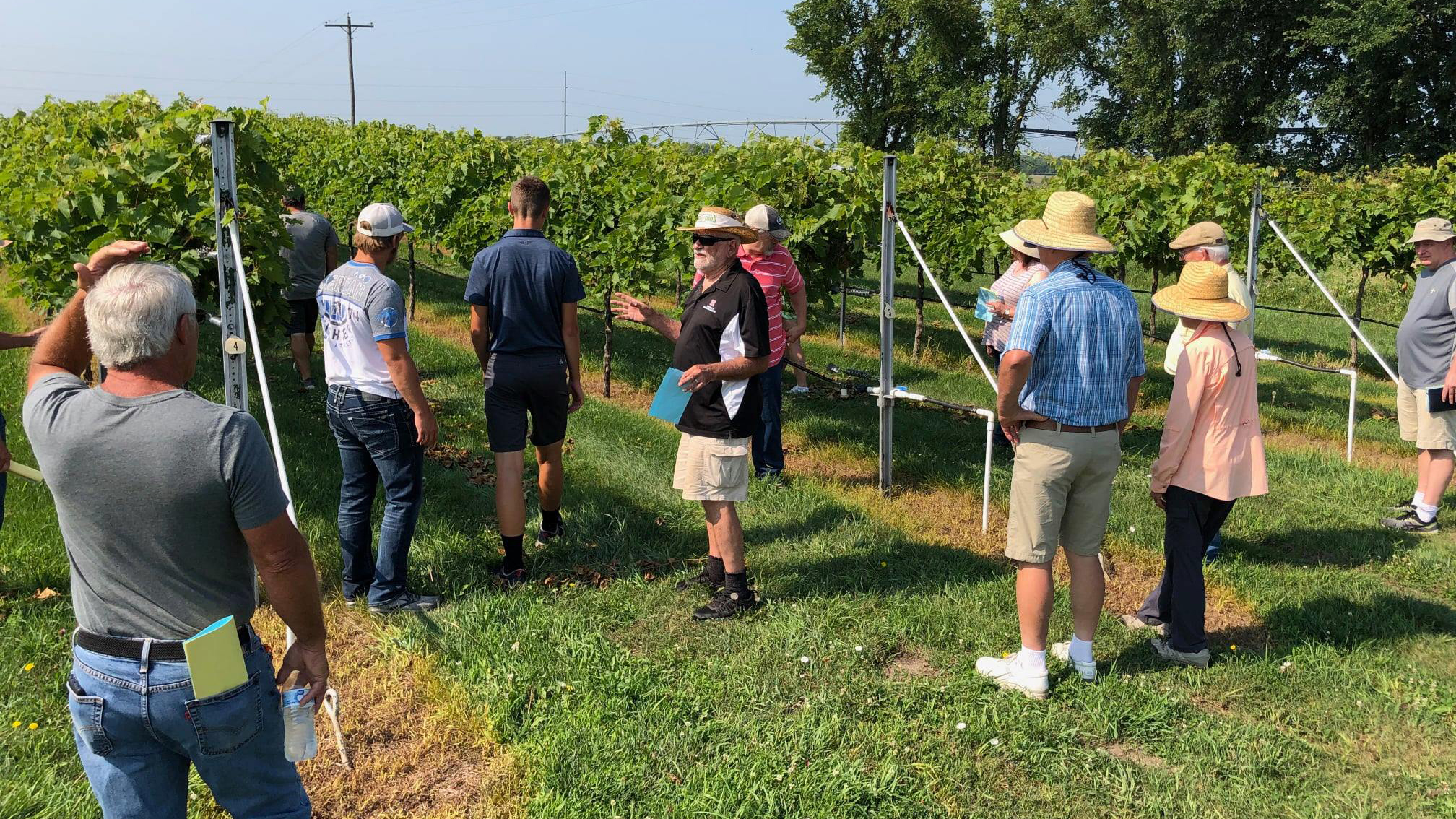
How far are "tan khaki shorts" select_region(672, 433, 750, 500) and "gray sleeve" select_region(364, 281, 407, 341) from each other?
1.32m

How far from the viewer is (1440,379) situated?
19.6 feet

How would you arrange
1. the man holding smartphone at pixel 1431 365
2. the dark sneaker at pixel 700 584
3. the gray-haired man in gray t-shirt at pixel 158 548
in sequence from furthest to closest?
the man holding smartphone at pixel 1431 365
the dark sneaker at pixel 700 584
the gray-haired man in gray t-shirt at pixel 158 548

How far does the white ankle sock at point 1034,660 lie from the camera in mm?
3852

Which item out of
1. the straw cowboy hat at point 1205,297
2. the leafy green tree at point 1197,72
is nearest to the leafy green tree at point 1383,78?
the leafy green tree at point 1197,72

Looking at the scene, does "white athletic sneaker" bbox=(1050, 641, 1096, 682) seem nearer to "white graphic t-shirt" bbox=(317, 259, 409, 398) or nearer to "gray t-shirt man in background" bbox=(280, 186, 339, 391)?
"white graphic t-shirt" bbox=(317, 259, 409, 398)

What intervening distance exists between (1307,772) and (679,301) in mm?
10573

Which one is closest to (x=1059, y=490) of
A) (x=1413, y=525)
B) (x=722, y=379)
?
(x=722, y=379)

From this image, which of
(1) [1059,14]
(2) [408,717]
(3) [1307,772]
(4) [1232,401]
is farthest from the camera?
(1) [1059,14]

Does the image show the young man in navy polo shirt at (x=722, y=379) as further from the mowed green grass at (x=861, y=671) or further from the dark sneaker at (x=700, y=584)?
the mowed green grass at (x=861, y=671)

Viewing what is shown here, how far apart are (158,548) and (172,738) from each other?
0.41m

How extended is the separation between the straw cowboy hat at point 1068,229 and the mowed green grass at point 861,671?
1679mm

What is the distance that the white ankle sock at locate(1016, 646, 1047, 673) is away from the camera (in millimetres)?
3852

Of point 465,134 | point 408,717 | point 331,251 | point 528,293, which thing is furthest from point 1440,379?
point 465,134

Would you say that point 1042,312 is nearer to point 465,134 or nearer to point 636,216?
point 636,216
